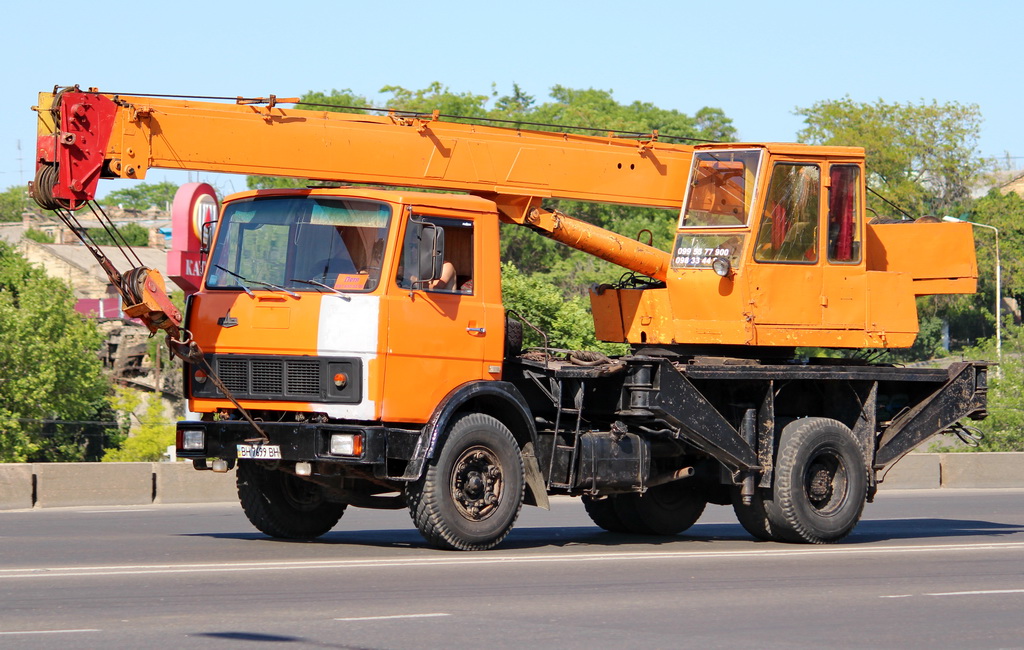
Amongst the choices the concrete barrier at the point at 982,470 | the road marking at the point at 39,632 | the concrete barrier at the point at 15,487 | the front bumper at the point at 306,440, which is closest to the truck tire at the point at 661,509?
the front bumper at the point at 306,440

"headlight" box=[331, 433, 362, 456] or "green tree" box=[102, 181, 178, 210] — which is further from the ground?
"green tree" box=[102, 181, 178, 210]

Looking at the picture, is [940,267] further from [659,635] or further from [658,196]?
[659,635]

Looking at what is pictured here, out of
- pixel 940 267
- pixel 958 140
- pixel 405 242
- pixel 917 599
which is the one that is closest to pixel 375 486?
pixel 405 242

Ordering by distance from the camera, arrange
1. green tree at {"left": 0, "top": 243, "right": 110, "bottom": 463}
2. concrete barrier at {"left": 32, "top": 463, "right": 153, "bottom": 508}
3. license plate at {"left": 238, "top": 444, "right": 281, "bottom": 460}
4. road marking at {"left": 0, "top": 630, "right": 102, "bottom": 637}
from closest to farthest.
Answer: road marking at {"left": 0, "top": 630, "right": 102, "bottom": 637}, license plate at {"left": 238, "top": 444, "right": 281, "bottom": 460}, concrete barrier at {"left": 32, "top": 463, "right": 153, "bottom": 508}, green tree at {"left": 0, "top": 243, "right": 110, "bottom": 463}

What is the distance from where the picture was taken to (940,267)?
50.4ft

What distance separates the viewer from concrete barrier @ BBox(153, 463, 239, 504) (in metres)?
19.2

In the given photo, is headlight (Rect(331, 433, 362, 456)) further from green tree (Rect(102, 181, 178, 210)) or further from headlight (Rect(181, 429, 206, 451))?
green tree (Rect(102, 181, 178, 210))

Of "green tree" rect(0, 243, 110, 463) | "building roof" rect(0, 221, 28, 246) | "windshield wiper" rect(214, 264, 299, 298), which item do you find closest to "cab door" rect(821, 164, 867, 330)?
"windshield wiper" rect(214, 264, 299, 298)

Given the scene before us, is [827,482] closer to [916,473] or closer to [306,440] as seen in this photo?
[306,440]

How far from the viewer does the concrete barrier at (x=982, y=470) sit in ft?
82.2

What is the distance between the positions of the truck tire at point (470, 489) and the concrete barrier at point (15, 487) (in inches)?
306

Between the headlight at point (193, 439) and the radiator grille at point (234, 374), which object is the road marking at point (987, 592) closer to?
the radiator grille at point (234, 374)

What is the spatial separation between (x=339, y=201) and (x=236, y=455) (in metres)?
2.30

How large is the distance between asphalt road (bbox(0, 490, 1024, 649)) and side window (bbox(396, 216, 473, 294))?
2263 millimetres
